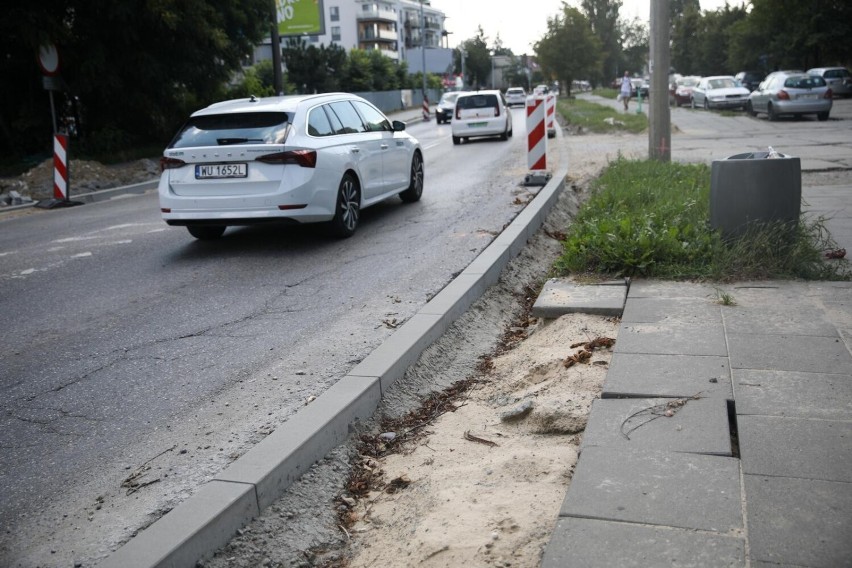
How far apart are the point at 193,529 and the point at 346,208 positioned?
6905 millimetres

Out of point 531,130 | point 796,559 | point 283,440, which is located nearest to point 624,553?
point 796,559

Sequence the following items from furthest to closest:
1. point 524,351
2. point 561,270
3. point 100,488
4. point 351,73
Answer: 1. point 351,73
2. point 561,270
3. point 524,351
4. point 100,488

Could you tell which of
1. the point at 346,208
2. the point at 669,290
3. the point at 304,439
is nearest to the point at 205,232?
the point at 346,208

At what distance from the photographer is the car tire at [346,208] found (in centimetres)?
936

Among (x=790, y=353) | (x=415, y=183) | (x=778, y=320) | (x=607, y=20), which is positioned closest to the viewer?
(x=790, y=353)

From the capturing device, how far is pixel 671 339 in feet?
16.2

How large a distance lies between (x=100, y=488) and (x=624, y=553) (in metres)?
2.20

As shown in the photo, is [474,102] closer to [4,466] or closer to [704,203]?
[704,203]

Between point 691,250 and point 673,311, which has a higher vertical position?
point 691,250

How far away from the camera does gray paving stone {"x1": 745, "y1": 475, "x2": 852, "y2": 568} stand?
2.60 meters

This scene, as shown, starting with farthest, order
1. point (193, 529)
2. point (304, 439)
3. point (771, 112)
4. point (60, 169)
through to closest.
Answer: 1. point (771, 112)
2. point (60, 169)
3. point (304, 439)
4. point (193, 529)

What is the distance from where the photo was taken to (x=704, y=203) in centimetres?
848

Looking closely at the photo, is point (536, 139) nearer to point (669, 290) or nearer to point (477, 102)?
point (669, 290)

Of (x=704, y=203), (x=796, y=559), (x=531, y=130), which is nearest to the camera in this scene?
(x=796, y=559)
